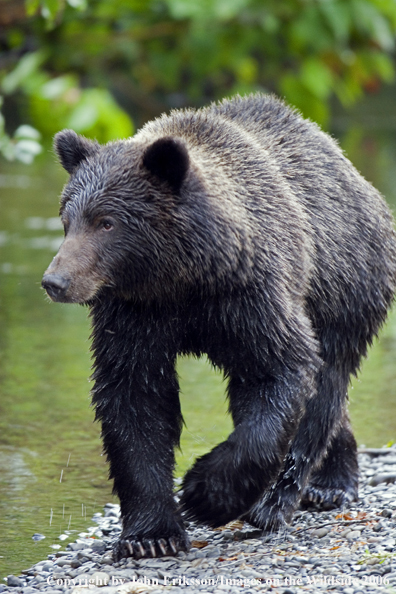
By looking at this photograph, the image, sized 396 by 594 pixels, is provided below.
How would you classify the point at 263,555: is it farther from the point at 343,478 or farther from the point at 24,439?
the point at 24,439

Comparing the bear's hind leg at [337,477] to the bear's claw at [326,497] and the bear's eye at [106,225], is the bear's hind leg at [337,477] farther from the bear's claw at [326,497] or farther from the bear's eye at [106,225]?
the bear's eye at [106,225]

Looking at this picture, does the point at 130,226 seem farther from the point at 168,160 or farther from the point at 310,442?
the point at 310,442

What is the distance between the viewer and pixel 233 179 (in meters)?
4.73

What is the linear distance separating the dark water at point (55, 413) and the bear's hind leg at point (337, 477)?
2.54 ft

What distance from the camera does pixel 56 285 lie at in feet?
14.0

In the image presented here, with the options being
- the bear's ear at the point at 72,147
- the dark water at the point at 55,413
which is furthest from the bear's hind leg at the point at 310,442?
the bear's ear at the point at 72,147

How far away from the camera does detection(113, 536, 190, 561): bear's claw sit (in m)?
4.71

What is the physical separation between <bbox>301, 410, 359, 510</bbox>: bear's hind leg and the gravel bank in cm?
11

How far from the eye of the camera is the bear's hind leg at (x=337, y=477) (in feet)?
18.1

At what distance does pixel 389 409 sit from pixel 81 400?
2.15 meters

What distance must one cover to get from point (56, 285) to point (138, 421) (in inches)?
34.1

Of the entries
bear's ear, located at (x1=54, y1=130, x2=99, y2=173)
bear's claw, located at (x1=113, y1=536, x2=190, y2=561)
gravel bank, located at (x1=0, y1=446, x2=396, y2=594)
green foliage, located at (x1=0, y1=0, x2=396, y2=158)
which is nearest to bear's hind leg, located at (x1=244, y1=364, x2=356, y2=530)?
gravel bank, located at (x1=0, y1=446, x2=396, y2=594)

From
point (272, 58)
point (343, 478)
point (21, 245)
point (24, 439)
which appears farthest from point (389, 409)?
point (272, 58)

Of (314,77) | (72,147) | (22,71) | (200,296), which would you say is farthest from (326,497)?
(314,77)
